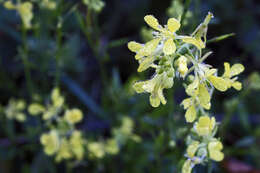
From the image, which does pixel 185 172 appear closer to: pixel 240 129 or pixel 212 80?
pixel 212 80

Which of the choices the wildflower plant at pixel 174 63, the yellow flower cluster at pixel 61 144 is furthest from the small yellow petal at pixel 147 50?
the yellow flower cluster at pixel 61 144

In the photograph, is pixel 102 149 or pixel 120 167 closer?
pixel 102 149

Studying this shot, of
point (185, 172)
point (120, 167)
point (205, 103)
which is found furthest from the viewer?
point (120, 167)

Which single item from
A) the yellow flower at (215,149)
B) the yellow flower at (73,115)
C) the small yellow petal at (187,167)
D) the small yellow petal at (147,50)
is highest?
the yellow flower at (73,115)

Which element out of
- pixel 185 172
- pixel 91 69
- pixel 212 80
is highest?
pixel 91 69

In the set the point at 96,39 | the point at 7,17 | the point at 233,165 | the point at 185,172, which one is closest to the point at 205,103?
the point at 185,172

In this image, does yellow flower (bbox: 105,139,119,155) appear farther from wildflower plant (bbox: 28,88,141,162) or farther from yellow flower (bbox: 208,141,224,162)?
yellow flower (bbox: 208,141,224,162)

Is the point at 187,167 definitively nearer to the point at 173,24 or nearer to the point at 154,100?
the point at 154,100

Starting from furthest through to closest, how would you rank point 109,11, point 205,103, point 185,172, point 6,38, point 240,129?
1. point 109,11
2. point 6,38
3. point 240,129
4. point 185,172
5. point 205,103

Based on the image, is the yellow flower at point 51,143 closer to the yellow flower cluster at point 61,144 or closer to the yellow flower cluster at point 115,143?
the yellow flower cluster at point 61,144
